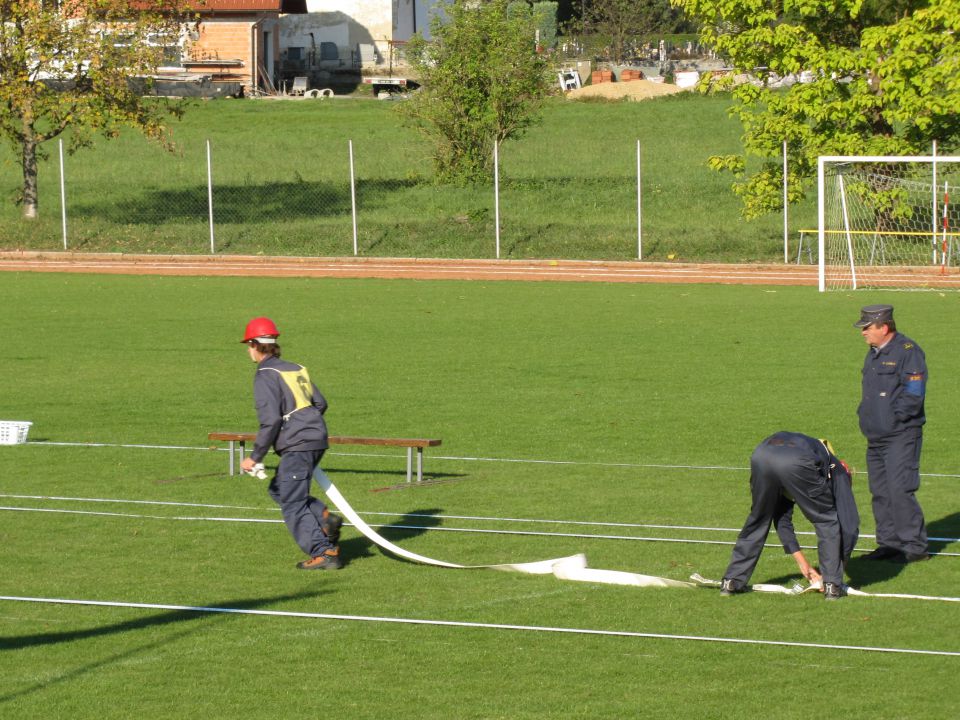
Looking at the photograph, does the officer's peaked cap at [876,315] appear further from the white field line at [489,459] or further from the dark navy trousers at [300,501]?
the dark navy trousers at [300,501]

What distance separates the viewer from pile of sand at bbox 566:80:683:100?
7019cm

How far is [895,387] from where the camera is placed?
409 inches

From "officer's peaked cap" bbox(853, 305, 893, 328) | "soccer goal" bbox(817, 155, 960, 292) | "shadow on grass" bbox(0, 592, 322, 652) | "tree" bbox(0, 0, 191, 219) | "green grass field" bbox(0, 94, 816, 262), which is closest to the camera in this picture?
"shadow on grass" bbox(0, 592, 322, 652)

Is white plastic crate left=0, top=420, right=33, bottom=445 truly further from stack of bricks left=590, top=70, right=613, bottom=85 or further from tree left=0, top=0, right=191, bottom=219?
stack of bricks left=590, top=70, right=613, bottom=85

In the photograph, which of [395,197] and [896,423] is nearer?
[896,423]

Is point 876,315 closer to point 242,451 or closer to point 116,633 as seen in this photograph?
point 116,633

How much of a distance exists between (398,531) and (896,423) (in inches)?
145

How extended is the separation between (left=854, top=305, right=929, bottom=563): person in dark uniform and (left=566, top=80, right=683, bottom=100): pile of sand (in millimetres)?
60212

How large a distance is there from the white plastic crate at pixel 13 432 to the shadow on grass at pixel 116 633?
613 cm

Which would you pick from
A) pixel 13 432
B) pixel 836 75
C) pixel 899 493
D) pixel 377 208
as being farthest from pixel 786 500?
pixel 377 208

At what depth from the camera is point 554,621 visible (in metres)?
9.02

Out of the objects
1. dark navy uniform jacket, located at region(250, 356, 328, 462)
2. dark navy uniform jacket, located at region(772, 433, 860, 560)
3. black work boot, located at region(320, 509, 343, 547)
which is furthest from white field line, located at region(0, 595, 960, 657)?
dark navy uniform jacket, located at region(250, 356, 328, 462)

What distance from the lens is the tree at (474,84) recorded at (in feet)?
142

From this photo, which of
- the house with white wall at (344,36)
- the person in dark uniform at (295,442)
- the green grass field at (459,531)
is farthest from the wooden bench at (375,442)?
the house with white wall at (344,36)
